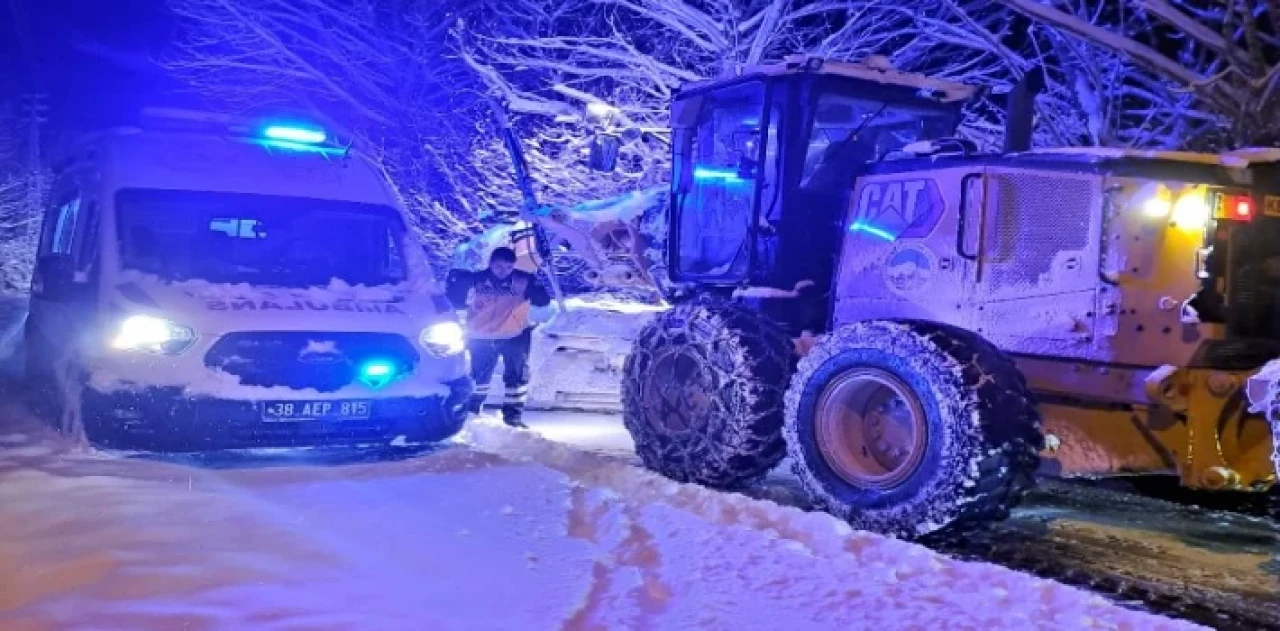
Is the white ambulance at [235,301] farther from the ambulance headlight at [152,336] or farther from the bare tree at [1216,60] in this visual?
the bare tree at [1216,60]

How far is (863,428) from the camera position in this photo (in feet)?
19.4

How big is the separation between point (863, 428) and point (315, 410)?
3.09 m

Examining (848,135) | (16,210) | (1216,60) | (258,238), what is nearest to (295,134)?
(258,238)

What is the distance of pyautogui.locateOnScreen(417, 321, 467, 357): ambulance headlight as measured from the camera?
6.85m

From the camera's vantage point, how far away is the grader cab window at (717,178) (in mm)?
6797

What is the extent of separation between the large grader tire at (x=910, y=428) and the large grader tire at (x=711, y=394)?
349 mm

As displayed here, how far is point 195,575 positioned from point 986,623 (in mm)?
2908

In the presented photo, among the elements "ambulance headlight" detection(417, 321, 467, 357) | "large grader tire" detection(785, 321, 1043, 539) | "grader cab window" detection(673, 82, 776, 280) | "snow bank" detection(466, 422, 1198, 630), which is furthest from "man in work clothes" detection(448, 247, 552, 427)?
"large grader tire" detection(785, 321, 1043, 539)

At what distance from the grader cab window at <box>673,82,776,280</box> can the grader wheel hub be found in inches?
54.0

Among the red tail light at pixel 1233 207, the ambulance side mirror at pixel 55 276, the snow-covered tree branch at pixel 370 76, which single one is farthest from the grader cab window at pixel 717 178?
the snow-covered tree branch at pixel 370 76

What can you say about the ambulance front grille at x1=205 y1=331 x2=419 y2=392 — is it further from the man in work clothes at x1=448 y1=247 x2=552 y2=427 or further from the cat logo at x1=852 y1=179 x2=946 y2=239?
the cat logo at x1=852 y1=179 x2=946 y2=239

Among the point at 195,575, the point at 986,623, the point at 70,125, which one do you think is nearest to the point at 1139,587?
the point at 986,623

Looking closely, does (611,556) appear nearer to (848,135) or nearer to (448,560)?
(448,560)

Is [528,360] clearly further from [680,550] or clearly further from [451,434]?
[680,550]
